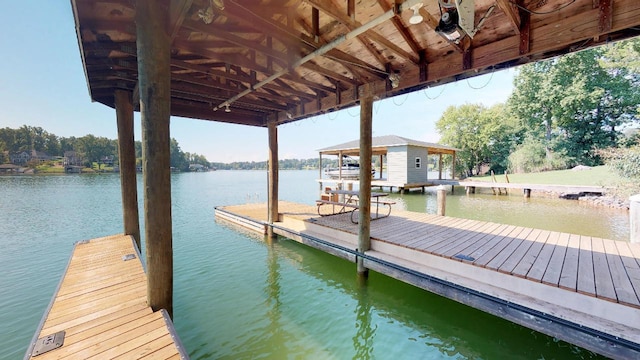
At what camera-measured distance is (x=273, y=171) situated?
7.68 metres

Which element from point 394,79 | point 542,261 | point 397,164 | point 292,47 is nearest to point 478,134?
point 397,164

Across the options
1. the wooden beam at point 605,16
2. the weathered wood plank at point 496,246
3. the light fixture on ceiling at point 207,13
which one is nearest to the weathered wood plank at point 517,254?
the weathered wood plank at point 496,246

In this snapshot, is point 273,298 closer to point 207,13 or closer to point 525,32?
point 207,13

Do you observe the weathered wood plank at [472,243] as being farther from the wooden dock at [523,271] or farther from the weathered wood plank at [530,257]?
the weathered wood plank at [530,257]

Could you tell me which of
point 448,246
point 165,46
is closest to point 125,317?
point 165,46

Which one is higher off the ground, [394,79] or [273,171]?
[394,79]

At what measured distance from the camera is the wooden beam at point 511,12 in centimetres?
249

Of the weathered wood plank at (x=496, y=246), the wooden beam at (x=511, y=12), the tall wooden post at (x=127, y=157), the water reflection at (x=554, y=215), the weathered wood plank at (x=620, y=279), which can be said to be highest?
the wooden beam at (x=511, y=12)

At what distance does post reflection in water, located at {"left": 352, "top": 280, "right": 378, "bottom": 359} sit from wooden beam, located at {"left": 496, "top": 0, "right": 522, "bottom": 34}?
4424 mm

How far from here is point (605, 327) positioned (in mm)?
2592

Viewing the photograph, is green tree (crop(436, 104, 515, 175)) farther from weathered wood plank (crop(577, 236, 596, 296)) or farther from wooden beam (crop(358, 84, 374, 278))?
wooden beam (crop(358, 84, 374, 278))

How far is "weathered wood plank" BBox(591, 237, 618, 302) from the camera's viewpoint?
2797mm

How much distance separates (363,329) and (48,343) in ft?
11.8

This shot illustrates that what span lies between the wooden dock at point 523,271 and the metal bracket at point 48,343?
4.27m
